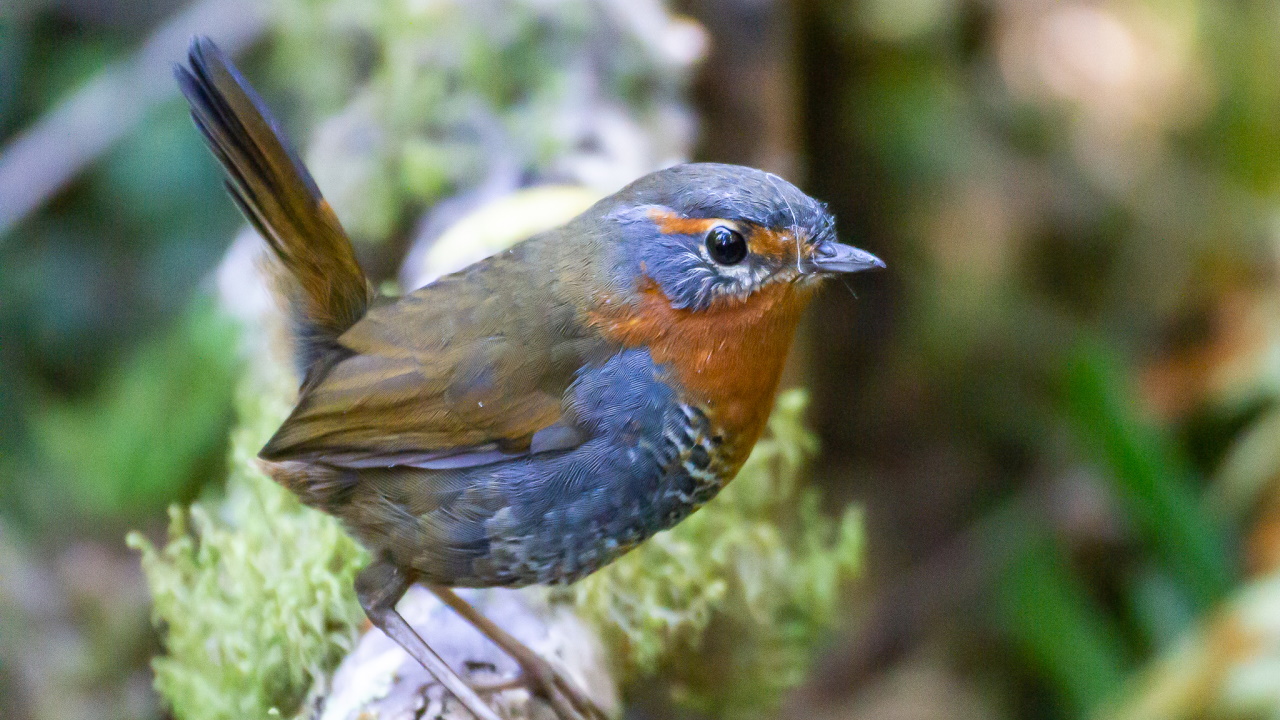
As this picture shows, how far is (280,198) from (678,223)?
0.73 m

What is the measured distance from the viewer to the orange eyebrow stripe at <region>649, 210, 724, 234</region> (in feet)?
6.17

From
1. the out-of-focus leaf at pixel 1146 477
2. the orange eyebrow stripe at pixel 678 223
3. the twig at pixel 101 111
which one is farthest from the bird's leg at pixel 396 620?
the out-of-focus leaf at pixel 1146 477

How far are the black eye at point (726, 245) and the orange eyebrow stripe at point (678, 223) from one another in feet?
0.06

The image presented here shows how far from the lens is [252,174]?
1978 mm

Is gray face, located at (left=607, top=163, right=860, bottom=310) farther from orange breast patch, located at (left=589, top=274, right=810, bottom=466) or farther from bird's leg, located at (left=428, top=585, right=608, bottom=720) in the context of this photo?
bird's leg, located at (left=428, top=585, right=608, bottom=720)

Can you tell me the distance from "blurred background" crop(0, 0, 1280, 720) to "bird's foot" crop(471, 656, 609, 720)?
4.03 feet

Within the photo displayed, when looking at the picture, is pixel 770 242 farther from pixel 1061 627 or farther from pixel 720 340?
pixel 1061 627

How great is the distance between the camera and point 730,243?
1868mm

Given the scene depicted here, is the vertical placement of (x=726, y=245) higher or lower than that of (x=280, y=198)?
lower

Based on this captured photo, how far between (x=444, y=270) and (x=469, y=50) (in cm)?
68

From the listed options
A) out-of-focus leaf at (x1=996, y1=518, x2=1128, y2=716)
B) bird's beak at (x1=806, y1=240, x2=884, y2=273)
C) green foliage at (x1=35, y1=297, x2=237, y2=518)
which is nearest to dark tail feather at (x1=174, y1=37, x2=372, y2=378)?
bird's beak at (x1=806, y1=240, x2=884, y2=273)

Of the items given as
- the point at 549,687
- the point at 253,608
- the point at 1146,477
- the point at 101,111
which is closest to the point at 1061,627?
the point at 1146,477

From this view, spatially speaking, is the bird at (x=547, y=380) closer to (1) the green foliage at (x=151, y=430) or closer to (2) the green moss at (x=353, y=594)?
(2) the green moss at (x=353, y=594)

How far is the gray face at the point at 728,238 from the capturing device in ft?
6.12
